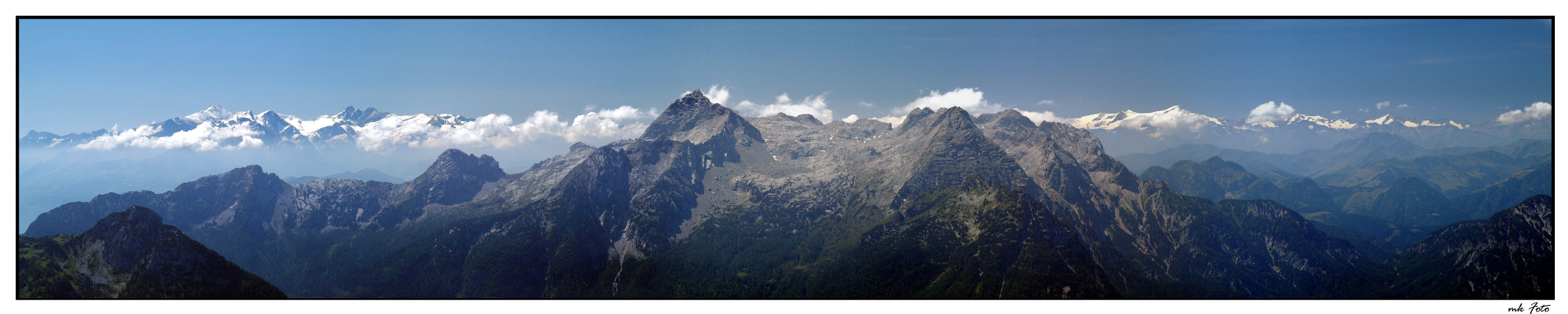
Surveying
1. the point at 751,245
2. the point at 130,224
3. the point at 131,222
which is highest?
the point at 131,222

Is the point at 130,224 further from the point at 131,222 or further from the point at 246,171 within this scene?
the point at 246,171

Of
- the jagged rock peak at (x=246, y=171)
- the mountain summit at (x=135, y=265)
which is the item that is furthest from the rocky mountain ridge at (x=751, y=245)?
the mountain summit at (x=135, y=265)

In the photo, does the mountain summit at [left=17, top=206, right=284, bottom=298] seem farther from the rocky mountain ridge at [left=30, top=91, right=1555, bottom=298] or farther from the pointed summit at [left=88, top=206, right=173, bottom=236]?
the rocky mountain ridge at [left=30, top=91, right=1555, bottom=298]

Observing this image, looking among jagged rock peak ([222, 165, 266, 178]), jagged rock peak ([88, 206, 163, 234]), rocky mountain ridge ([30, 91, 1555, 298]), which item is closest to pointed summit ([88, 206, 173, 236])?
jagged rock peak ([88, 206, 163, 234])

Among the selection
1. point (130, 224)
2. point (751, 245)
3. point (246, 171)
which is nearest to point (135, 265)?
point (130, 224)

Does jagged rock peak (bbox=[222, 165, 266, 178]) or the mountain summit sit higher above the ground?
jagged rock peak (bbox=[222, 165, 266, 178])

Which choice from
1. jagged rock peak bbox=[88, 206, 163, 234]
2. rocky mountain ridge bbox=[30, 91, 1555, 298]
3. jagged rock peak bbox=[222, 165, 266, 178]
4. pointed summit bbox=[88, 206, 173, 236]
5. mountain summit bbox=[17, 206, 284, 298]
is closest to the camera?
mountain summit bbox=[17, 206, 284, 298]

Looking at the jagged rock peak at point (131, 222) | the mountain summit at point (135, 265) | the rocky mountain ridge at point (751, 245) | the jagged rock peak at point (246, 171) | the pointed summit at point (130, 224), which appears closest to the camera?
the mountain summit at point (135, 265)

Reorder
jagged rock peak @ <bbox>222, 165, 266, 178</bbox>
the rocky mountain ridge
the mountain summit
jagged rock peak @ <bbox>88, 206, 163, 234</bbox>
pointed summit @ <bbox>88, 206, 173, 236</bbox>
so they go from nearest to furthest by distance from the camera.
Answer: the mountain summit
pointed summit @ <bbox>88, 206, 173, 236</bbox>
jagged rock peak @ <bbox>88, 206, 163, 234</bbox>
the rocky mountain ridge
jagged rock peak @ <bbox>222, 165, 266, 178</bbox>

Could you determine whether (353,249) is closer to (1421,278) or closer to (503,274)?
(503,274)

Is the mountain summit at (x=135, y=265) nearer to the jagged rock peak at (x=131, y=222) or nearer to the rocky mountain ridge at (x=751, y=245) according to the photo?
the jagged rock peak at (x=131, y=222)

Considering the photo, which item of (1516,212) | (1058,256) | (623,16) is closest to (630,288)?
(1058,256)
